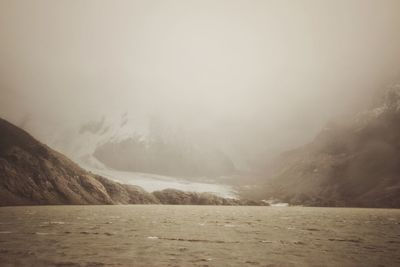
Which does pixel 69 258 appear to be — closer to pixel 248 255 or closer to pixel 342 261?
pixel 248 255

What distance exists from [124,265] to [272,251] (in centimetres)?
1341

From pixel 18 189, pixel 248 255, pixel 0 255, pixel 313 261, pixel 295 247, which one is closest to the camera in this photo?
pixel 0 255

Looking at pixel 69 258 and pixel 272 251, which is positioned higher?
pixel 272 251

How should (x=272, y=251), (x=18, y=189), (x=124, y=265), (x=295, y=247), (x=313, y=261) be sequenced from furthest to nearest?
1. (x=18, y=189)
2. (x=295, y=247)
3. (x=272, y=251)
4. (x=313, y=261)
5. (x=124, y=265)

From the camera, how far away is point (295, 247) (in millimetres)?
31000

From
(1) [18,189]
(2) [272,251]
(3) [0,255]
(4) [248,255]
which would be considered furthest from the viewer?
(1) [18,189]

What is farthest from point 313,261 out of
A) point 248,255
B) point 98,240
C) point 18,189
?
point 18,189

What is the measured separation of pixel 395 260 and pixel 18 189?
207 m

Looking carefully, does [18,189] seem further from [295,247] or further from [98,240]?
[295,247]

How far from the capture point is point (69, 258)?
2236cm

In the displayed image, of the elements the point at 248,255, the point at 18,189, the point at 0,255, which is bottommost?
the point at 0,255

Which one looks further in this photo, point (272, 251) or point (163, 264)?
point (272, 251)

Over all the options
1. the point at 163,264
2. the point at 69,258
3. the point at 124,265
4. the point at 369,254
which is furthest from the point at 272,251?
the point at 69,258

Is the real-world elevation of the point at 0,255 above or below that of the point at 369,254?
below
